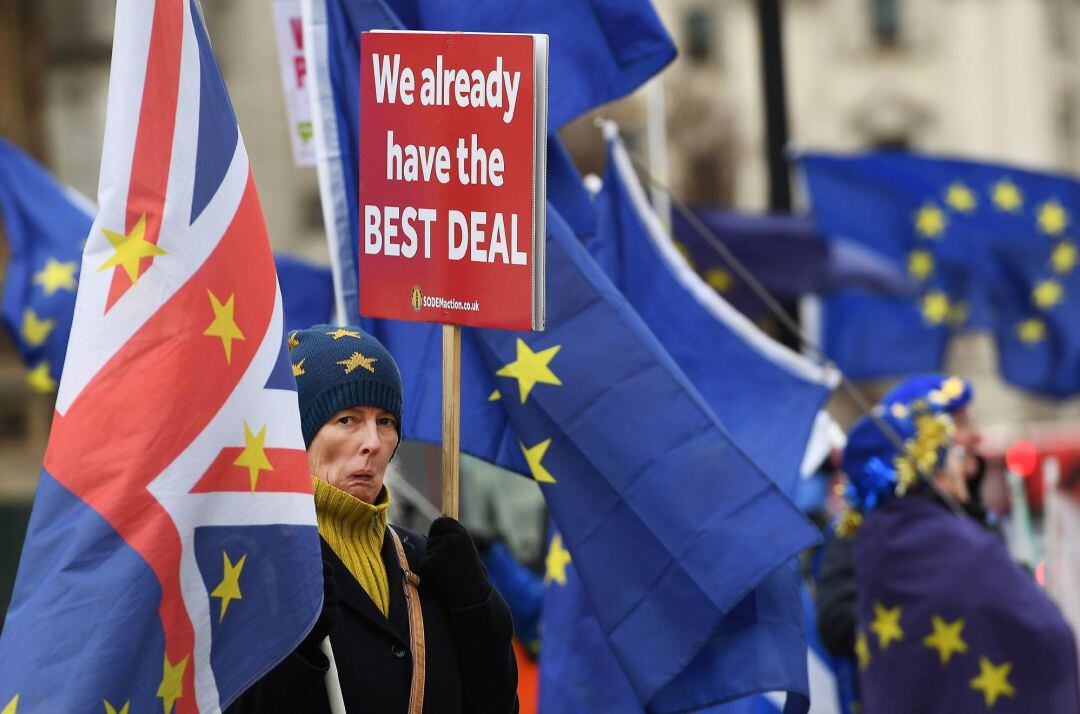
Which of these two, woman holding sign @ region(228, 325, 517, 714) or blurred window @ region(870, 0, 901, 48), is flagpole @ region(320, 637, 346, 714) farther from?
blurred window @ region(870, 0, 901, 48)

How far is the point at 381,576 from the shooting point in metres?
4.14

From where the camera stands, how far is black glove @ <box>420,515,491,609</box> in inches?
163

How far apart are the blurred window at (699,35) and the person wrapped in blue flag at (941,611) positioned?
1520 inches

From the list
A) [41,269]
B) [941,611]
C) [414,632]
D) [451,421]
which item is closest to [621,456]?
[451,421]

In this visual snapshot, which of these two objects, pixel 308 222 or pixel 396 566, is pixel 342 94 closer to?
pixel 396 566

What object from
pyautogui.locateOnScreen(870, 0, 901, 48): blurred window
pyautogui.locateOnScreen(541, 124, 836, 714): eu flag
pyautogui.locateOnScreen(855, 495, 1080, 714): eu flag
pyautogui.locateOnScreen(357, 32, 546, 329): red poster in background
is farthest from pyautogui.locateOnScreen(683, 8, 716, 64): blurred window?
pyautogui.locateOnScreen(357, 32, 546, 329): red poster in background

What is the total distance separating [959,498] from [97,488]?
4.14 metres

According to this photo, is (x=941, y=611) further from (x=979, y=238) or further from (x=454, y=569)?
(x=979, y=238)

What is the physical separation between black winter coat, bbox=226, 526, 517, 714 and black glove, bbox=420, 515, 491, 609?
0.02 metres

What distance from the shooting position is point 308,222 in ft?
122

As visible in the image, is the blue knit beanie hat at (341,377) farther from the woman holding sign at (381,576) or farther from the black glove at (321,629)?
the black glove at (321,629)

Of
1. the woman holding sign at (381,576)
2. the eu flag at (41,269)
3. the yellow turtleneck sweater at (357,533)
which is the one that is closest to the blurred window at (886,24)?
the eu flag at (41,269)

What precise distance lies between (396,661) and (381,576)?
0.18 meters

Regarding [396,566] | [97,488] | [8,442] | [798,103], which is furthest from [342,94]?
[798,103]
